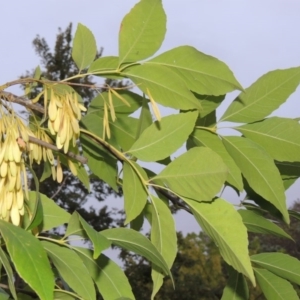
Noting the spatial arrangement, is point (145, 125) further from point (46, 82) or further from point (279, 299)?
point (279, 299)

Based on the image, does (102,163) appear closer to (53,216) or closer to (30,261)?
(53,216)

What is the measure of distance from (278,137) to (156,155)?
0.12 metres

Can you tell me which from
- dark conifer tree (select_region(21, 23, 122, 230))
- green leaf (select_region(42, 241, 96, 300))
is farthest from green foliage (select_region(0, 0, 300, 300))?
dark conifer tree (select_region(21, 23, 122, 230))

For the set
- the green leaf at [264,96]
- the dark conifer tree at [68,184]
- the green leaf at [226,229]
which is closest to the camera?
the green leaf at [226,229]

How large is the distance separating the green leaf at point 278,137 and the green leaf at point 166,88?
9 cm

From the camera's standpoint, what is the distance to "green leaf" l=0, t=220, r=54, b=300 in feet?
0.99

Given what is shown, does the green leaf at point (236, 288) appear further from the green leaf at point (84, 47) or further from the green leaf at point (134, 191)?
the green leaf at point (84, 47)

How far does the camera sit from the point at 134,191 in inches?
18.4

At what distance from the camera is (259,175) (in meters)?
0.49

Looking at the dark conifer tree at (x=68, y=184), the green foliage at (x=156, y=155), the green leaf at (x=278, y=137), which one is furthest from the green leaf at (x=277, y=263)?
the dark conifer tree at (x=68, y=184)

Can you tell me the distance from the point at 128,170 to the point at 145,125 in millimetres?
44

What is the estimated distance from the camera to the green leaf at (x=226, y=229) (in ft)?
1.36

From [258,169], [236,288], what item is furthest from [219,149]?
[236,288]

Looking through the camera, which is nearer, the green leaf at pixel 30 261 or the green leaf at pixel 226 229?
the green leaf at pixel 30 261
